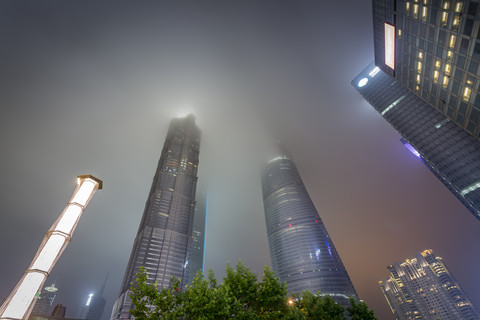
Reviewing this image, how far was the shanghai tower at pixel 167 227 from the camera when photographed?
385 feet

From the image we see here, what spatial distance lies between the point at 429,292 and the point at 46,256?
248551 millimetres

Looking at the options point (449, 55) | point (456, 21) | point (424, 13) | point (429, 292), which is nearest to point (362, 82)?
point (424, 13)

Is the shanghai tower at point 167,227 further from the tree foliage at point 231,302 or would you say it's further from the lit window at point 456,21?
the lit window at point 456,21

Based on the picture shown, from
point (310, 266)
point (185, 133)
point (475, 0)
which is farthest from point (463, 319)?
point (185, 133)

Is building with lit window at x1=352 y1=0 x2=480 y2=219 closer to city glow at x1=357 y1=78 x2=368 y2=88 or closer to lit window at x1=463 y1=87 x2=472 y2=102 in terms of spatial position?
lit window at x1=463 y1=87 x2=472 y2=102

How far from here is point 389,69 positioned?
220 ft

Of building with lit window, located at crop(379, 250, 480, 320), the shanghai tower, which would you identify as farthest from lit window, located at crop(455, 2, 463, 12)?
building with lit window, located at crop(379, 250, 480, 320)

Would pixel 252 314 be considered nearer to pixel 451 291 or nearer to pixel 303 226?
pixel 303 226

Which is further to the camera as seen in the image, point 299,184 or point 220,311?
point 299,184

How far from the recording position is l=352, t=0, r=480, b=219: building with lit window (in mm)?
36531

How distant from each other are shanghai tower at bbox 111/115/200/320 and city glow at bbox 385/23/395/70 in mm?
133617

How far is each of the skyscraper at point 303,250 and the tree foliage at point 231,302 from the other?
123 m

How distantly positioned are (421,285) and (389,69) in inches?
7913

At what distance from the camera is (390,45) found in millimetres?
60281
